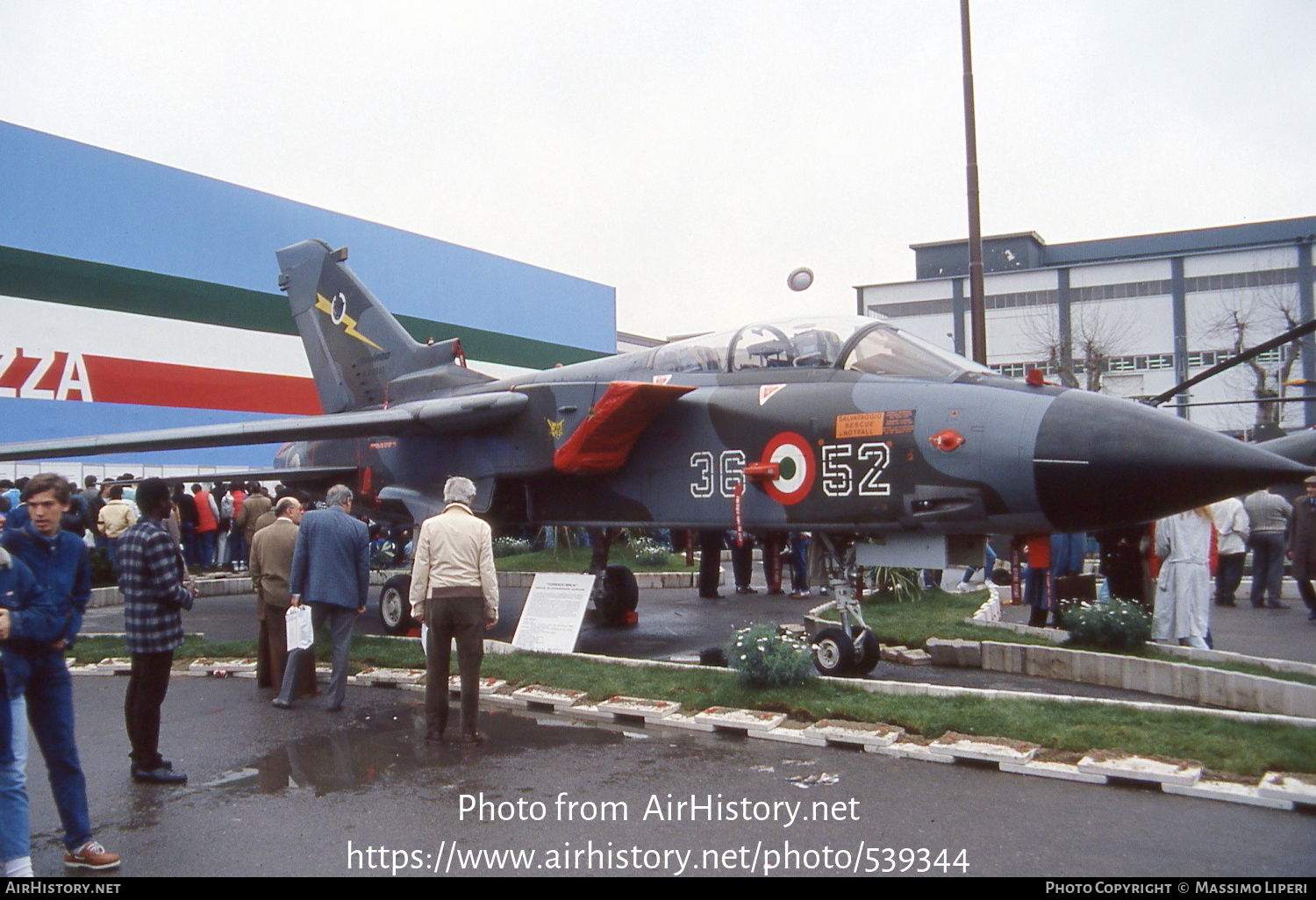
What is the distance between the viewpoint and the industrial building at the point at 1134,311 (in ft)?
133

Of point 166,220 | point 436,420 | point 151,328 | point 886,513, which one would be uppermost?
point 166,220

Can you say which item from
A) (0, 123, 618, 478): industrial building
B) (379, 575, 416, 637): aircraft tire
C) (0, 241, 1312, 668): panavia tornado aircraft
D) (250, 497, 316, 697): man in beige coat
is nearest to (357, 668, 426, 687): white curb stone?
(250, 497, 316, 697): man in beige coat

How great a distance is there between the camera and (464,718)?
681 centimetres

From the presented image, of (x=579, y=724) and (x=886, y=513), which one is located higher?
(x=886, y=513)

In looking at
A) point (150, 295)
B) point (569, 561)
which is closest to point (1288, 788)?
point (569, 561)

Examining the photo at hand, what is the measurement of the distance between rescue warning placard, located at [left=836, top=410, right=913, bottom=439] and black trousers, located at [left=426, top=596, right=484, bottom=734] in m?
3.40

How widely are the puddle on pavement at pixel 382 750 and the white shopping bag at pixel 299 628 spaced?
35.8 inches

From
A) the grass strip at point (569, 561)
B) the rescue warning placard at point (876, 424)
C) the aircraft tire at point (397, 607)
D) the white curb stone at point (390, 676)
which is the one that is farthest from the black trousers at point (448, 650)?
the grass strip at point (569, 561)

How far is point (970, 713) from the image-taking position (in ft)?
21.7

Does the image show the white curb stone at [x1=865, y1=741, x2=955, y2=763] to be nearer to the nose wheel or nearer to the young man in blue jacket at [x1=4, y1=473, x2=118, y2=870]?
the nose wheel

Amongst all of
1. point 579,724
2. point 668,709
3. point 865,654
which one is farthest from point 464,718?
point 865,654

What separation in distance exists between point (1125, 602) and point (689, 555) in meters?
9.57

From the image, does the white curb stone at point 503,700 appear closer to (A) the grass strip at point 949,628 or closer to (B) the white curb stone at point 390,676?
(B) the white curb stone at point 390,676

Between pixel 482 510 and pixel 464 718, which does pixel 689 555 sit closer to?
pixel 482 510
